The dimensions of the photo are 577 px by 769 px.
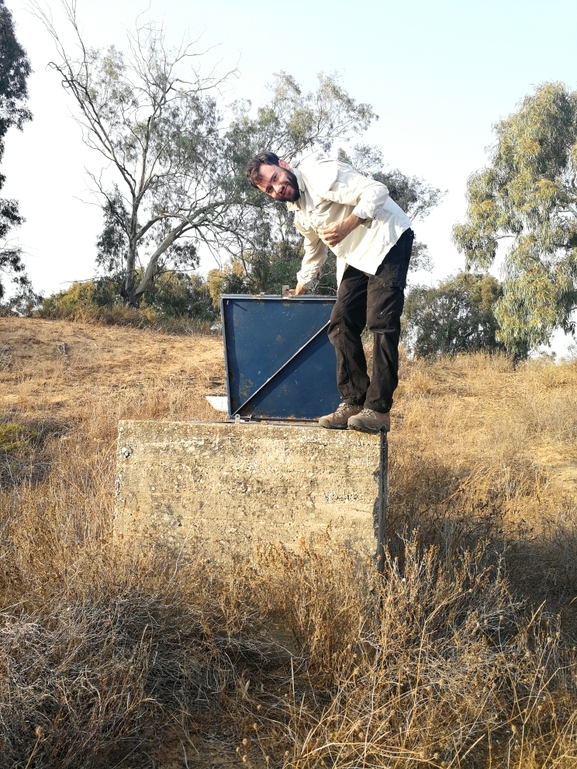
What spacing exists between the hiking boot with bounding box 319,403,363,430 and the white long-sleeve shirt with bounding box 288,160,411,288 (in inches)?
30.5

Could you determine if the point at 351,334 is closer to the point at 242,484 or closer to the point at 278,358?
the point at 278,358

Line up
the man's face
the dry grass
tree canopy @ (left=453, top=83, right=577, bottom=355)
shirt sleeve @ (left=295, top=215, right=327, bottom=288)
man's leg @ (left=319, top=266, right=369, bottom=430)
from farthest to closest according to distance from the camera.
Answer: tree canopy @ (left=453, top=83, right=577, bottom=355) < shirt sleeve @ (left=295, top=215, right=327, bottom=288) < man's leg @ (left=319, top=266, right=369, bottom=430) < the man's face < the dry grass

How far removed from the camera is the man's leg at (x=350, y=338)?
4.12 metres

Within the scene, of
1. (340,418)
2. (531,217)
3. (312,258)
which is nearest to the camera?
(340,418)

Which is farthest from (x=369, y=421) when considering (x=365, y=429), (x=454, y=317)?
(x=454, y=317)

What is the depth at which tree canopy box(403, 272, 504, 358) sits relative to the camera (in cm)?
1995

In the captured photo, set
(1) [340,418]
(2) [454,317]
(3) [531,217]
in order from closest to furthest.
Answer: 1. (1) [340,418]
2. (3) [531,217]
3. (2) [454,317]

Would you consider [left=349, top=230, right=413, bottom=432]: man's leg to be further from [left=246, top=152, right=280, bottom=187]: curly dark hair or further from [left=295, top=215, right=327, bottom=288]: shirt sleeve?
[left=246, top=152, right=280, bottom=187]: curly dark hair

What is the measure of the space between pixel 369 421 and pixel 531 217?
15170 mm

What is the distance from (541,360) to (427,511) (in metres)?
10.5

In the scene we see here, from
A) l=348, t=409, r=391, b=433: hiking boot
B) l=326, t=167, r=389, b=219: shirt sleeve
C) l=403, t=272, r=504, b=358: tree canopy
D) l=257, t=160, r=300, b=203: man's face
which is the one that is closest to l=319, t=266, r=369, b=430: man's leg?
l=348, t=409, r=391, b=433: hiking boot

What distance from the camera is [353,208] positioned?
4012mm

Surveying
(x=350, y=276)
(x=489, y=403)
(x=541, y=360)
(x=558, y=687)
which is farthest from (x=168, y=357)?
(x=558, y=687)

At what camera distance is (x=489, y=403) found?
1102 centimetres
